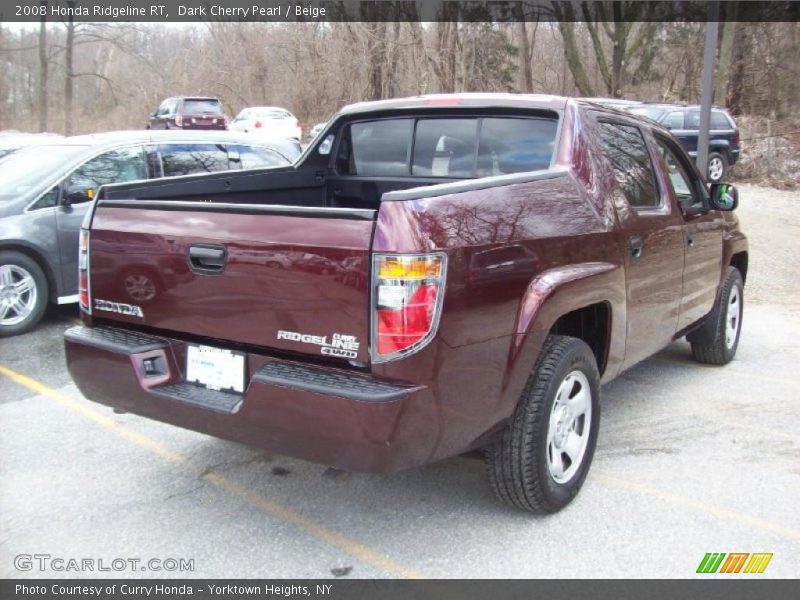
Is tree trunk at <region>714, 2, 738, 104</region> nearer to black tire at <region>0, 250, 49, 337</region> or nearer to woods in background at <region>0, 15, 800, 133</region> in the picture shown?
woods in background at <region>0, 15, 800, 133</region>

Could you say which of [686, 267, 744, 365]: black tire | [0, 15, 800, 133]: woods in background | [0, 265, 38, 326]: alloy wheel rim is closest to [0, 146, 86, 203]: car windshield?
[0, 265, 38, 326]: alloy wheel rim

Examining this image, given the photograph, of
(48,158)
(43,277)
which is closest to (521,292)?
(43,277)

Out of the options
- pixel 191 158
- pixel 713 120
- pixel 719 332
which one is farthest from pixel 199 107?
pixel 719 332

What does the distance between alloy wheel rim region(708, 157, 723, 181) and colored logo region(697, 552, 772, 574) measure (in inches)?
610

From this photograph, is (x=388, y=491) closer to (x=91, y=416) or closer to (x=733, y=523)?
(x=733, y=523)

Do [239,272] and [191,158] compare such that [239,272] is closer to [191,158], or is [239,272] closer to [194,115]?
[191,158]

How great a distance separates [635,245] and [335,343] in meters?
1.98

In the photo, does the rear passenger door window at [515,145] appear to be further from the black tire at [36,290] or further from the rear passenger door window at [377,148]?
the black tire at [36,290]

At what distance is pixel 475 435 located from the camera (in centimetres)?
290

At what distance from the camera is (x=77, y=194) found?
6840 mm

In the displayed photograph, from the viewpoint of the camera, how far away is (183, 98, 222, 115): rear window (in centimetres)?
2612

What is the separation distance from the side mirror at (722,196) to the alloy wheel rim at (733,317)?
0.83 metres

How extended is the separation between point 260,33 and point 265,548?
138ft

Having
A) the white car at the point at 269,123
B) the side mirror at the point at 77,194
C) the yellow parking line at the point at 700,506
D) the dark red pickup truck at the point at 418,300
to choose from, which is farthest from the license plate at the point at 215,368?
the white car at the point at 269,123
